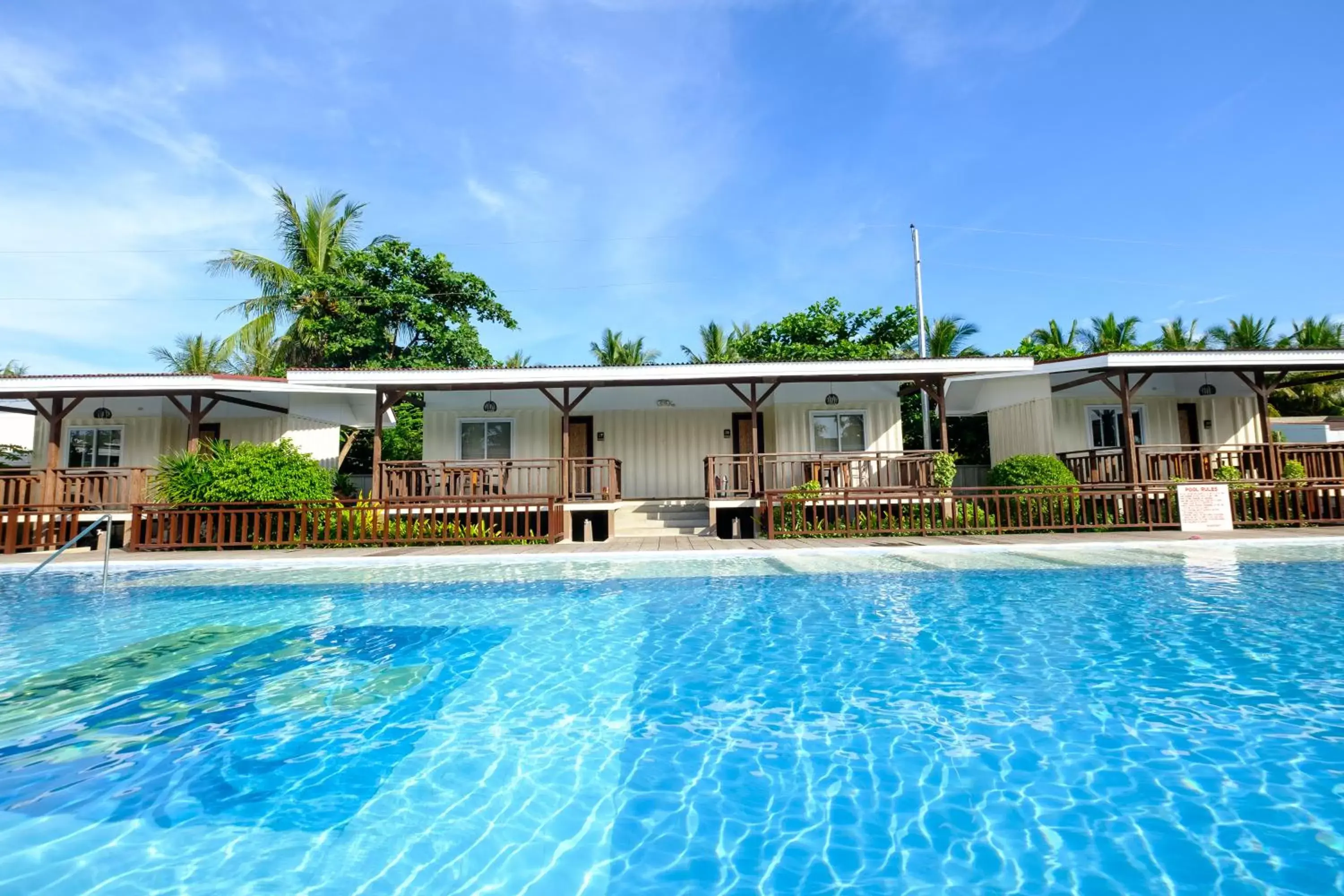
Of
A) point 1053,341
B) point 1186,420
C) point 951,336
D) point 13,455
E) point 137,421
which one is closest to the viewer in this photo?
point 137,421

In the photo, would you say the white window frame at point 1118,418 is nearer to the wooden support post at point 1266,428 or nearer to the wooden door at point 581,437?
the wooden support post at point 1266,428

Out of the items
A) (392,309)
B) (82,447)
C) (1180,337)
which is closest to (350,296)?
(392,309)

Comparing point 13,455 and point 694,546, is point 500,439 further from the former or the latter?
point 13,455

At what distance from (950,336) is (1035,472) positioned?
40.6 feet

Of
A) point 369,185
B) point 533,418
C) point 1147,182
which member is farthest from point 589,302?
point 1147,182

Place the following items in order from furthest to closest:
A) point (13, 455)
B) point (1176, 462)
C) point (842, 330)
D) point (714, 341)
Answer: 1. point (714, 341)
2. point (842, 330)
3. point (13, 455)
4. point (1176, 462)

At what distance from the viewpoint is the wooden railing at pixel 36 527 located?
12.0m

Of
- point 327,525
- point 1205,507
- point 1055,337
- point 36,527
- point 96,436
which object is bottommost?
point 1205,507

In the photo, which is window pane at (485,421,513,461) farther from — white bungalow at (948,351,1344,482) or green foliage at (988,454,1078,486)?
green foliage at (988,454,1078,486)

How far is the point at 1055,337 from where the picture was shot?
84.4 feet

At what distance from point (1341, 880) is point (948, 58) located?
57.6 ft

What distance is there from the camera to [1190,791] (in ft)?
9.36

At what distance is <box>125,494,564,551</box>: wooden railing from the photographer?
37.9ft

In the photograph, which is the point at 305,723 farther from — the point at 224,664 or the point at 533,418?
the point at 533,418
